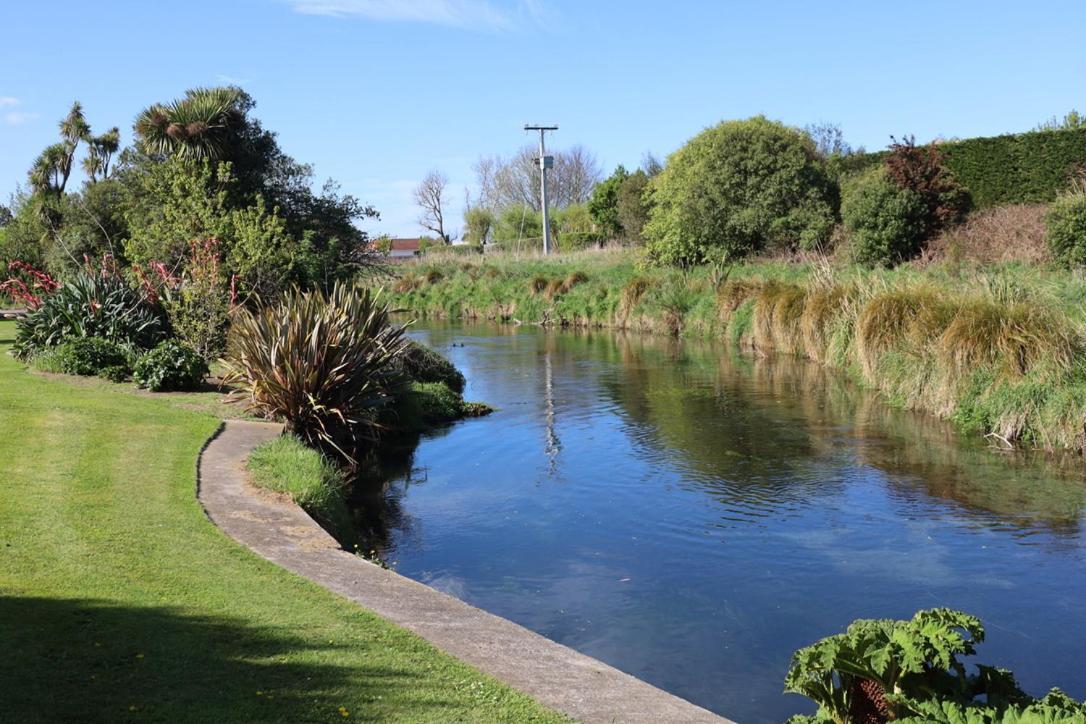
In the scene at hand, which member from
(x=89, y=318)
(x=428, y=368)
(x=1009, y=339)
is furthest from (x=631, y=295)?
(x=1009, y=339)

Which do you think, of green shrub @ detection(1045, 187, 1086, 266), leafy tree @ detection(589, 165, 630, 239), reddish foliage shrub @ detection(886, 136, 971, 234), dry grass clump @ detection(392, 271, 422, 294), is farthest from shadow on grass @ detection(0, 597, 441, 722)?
leafy tree @ detection(589, 165, 630, 239)

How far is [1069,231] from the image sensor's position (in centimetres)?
2336

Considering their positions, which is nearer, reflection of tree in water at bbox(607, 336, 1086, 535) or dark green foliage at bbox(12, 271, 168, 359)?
reflection of tree in water at bbox(607, 336, 1086, 535)

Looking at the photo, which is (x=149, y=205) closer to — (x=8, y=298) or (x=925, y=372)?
(x=8, y=298)

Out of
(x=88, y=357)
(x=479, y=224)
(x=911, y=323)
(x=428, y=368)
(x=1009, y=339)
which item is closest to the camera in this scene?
A: (x=1009, y=339)

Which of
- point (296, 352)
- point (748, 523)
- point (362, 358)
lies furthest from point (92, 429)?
point (748, 523)

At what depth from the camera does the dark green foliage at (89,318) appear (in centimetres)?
1888

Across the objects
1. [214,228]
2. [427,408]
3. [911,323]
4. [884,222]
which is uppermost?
[884,222]

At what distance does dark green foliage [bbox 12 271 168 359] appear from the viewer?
1888cm

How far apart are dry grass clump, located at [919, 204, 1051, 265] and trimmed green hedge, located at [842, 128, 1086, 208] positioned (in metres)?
0.71

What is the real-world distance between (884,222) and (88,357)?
2202 cm

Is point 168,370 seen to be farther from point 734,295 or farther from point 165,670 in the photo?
point 734,295

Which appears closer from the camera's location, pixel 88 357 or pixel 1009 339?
pixel 1009 339

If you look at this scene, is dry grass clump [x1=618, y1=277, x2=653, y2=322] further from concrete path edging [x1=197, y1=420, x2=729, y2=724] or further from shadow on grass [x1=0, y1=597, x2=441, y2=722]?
shadow on grass [x1=0, y1=597, x2=441, y2=722]
